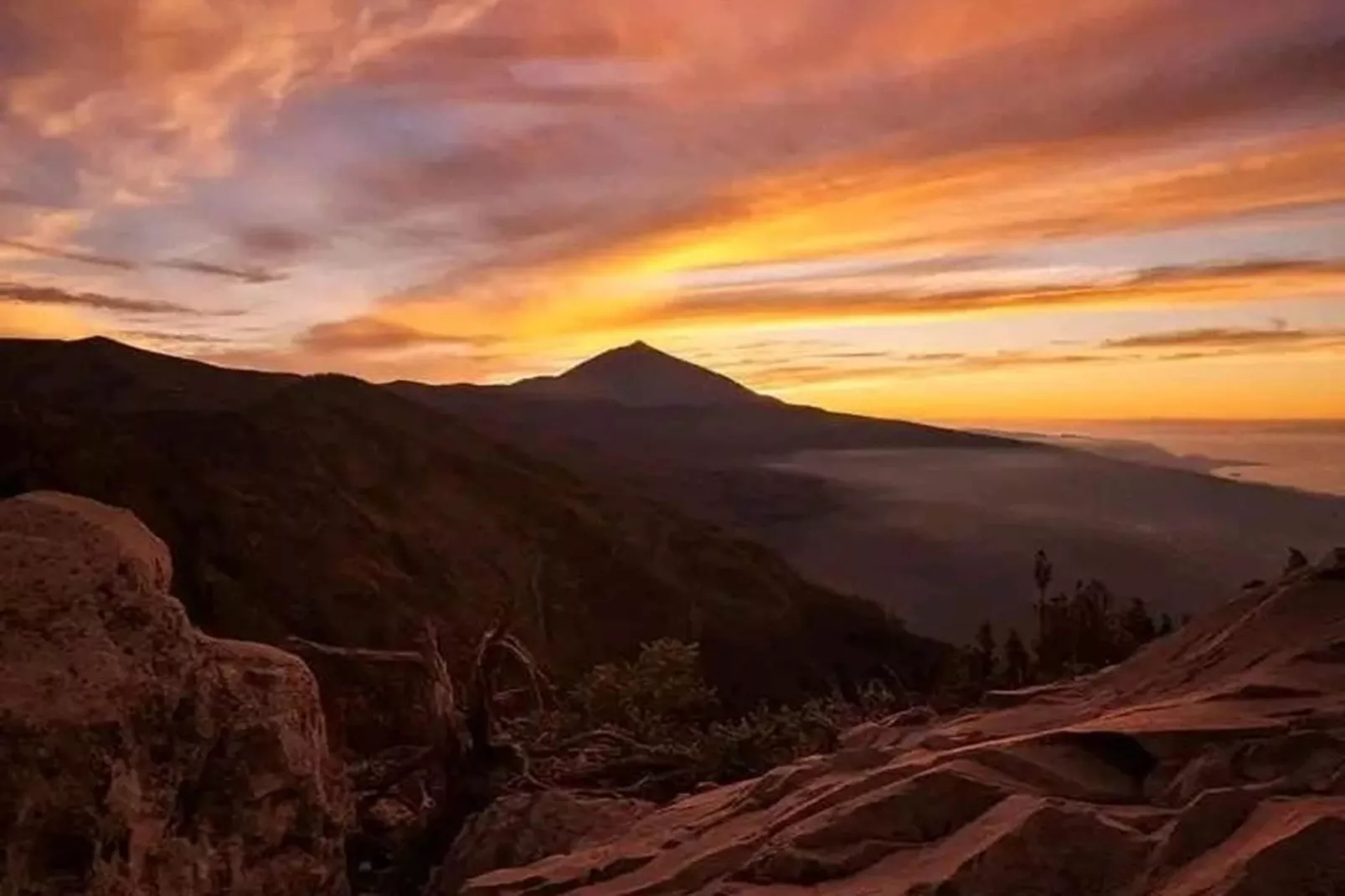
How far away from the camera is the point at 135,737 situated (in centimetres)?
416

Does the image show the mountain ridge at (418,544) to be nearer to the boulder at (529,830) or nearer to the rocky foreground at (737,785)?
the boulder at (529,830)

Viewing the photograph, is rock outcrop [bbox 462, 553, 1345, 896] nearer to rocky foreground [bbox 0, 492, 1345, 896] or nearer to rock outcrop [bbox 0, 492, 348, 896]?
rocky foreground [bbox 0, 492, 1345, 896]

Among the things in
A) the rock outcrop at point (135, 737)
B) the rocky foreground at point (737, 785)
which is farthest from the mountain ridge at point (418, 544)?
the rocky foreground at point (737, 785)

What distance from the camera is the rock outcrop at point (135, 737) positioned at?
3.81m

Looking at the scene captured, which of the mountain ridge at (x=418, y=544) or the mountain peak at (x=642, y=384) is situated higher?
the mountain peak at (x=642, y=384)

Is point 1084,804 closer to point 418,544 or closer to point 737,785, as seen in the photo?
point 737,785

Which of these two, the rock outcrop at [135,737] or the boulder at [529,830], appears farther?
the boulder at [529,830]

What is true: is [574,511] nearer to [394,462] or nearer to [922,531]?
[394,462]

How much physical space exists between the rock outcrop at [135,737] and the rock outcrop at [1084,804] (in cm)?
93

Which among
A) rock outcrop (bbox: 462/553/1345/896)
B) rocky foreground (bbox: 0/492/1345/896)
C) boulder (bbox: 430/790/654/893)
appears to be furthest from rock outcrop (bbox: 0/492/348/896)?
rock outcrop (bbox: 462/553/1345/896)

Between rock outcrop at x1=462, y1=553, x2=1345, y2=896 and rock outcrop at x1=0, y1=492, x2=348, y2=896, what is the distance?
93 centimetres

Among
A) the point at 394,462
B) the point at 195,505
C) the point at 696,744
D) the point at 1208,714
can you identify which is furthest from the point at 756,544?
the point at 1208,714

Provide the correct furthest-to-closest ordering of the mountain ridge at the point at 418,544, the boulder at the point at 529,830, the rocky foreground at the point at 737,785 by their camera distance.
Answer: the mountain ridge at the point at 418,544, the boulder at the point at 529,830, the rocky foreground at the point at 737,785

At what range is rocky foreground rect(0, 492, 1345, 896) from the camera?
3176 millimetres
